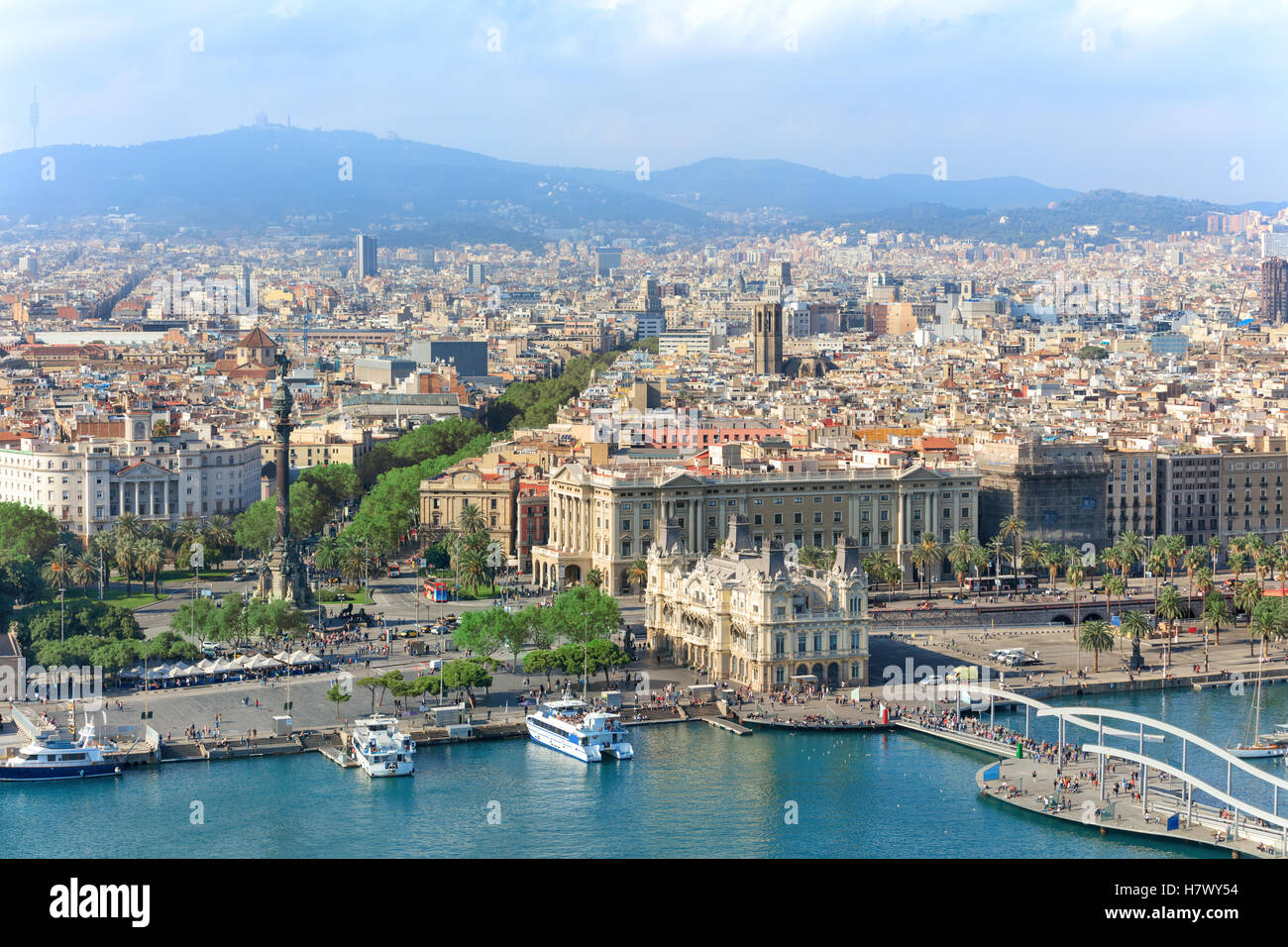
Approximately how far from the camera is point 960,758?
36.2 meters

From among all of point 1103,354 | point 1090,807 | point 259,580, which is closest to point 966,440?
point 259,580

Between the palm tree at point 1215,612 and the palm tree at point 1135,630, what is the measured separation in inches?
88.7

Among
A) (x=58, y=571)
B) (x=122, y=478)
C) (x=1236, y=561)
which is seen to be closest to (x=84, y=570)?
(x=58, y=571)

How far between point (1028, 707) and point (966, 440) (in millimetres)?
30843

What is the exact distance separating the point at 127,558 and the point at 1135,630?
27.7 m

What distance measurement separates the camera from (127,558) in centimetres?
5453

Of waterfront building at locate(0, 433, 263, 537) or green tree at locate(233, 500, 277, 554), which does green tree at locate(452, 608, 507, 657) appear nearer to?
green tree at locate(233, 500, 277, 554)

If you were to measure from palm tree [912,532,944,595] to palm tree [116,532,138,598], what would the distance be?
22563 mm

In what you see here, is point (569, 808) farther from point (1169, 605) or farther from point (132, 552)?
point (132, 552)

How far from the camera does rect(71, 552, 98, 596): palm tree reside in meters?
53.5

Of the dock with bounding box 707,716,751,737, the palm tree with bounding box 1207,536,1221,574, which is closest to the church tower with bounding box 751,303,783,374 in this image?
the palm tree with bounding box 1207,536,1221,574

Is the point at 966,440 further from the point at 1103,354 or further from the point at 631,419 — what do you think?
the point at 1103,354

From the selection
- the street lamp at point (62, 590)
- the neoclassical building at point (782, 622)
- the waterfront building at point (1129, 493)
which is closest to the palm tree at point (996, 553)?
the waterfront building at point (1129, 493)
